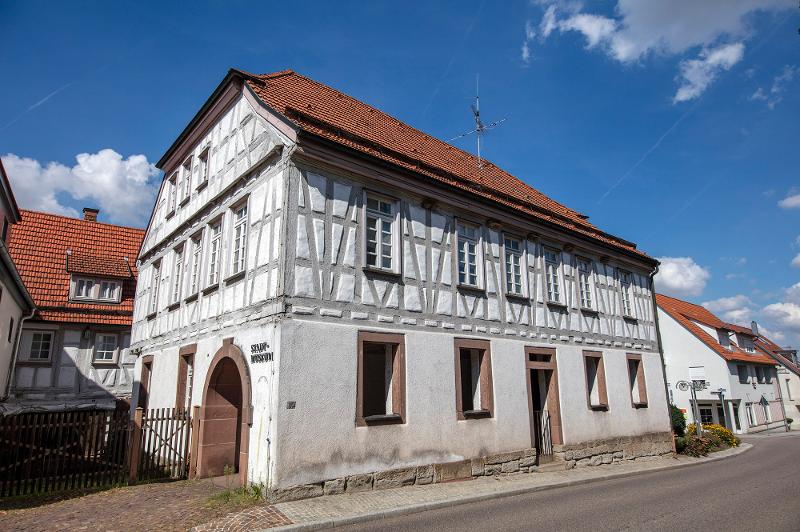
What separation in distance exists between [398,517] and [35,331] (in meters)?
18.8

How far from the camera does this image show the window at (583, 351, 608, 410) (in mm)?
17375

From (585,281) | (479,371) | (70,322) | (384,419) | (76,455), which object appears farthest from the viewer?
(70,322)

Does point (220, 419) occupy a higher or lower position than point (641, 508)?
higher

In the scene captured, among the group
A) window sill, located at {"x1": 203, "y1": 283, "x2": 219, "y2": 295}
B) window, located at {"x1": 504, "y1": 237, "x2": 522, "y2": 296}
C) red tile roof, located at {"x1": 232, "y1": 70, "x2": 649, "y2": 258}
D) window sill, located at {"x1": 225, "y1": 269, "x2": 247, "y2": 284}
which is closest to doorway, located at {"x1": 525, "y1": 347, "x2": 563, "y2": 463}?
window, located at {"x1": 504, "y1": 237, "x2": 522, "y2": 296}

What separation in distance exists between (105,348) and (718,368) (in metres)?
39.3

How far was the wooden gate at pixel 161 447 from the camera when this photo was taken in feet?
37.8

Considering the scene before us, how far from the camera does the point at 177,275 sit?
1600cm

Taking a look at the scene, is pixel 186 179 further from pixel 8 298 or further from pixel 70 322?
pixel 70 322

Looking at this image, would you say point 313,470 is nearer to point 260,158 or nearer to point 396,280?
point 396,280

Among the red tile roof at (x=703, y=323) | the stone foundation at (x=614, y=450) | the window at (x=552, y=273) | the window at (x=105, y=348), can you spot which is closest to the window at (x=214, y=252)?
the window at (x=552, y=273)

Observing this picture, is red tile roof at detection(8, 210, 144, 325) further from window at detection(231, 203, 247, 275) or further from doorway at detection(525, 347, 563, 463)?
doorway at detection(525, 347, 563, 463)

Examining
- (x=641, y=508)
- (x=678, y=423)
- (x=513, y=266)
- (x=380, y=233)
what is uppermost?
(x=513, y=266)

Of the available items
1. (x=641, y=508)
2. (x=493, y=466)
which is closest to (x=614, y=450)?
(x=493, y=466)

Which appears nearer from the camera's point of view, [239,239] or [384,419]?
[384,419]
